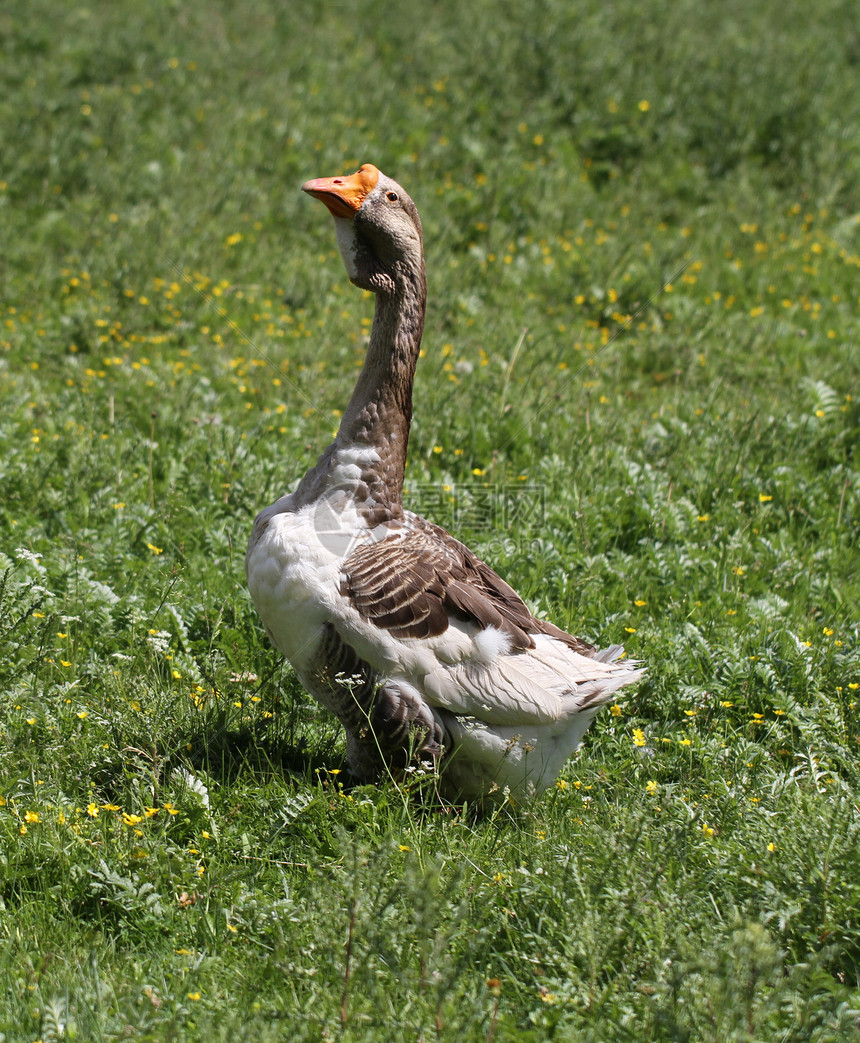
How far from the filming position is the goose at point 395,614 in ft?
11.7

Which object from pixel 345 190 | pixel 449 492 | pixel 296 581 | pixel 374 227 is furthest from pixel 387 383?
pixel 449 492

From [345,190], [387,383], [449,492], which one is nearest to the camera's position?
[345,190]

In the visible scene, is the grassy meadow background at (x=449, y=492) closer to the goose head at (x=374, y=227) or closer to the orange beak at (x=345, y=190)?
the goose head at (x=374, y=227)

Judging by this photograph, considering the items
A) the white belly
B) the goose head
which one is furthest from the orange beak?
the white belly

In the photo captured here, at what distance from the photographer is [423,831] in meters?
3.60

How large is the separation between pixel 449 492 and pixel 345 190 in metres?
2.45

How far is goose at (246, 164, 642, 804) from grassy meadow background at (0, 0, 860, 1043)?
0.24m

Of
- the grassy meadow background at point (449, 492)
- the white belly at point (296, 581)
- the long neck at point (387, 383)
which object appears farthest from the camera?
the long neck at point (387, 383)

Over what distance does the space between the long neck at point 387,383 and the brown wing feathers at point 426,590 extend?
25cm

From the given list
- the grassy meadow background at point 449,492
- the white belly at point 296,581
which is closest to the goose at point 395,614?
the white belly at point 296,581

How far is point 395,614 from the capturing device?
3590 mm

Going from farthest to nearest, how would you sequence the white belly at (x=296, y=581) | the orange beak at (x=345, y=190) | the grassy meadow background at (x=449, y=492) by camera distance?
the orange beak at (x=345, y=190)
the white belly at (x=296, y=581)
the grassy meadow background at (x=449, y=492)

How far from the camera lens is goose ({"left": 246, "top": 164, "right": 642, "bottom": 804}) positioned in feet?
11.7

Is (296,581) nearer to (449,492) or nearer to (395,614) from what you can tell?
(395,614)
